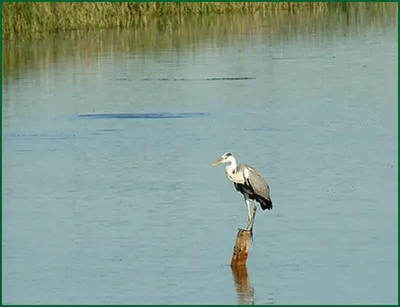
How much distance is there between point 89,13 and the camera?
31.5 meters

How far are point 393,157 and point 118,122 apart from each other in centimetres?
544

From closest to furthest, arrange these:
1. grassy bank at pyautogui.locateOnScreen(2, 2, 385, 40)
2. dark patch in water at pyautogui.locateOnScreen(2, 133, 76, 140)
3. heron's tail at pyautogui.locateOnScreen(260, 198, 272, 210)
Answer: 1. heron's tail at pyautogui.locateOnScreen(260, 198, 272, 210)
2. dark patch in water at pyautogui.locateOnScreen(2, 133, 76, 140)
3. grassy bank at pyautogui.locateOnScreen(2, 2, 385, 40)

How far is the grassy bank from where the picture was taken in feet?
97.3

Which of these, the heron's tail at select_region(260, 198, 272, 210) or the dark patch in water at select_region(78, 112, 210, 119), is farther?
the dark patch in water at select_region(78, 112, 210, 119)

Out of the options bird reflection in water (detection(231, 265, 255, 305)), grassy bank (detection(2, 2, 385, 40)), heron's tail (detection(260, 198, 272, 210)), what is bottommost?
bird reflection in water (detection(231, 265, 255, 305))

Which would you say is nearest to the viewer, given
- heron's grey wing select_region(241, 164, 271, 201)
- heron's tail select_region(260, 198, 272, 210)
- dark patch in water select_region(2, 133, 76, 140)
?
heron's grey wing select_region(241, 164, 271, 201)

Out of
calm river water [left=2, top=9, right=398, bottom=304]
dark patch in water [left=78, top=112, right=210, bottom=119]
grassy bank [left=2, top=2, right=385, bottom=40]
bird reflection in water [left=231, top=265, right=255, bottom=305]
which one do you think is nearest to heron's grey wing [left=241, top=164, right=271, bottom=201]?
calm river water [left=2, top=9, right=398, bottom=304]

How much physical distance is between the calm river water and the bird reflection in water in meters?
0.02

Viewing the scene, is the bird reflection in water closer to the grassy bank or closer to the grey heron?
the grey heron

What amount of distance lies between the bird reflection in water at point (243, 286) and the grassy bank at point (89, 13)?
1834cm

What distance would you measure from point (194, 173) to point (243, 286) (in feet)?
15.0

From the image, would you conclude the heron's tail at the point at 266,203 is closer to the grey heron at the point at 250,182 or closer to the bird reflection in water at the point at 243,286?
the grey heron at the point at 250,182

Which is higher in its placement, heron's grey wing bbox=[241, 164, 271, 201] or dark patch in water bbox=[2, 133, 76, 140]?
heron's grey wing bbox=[241, 164, 271, 201]

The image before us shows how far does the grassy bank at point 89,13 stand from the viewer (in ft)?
97.3
